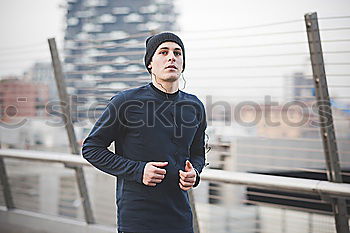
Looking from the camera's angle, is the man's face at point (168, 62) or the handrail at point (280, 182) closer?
the man's face at point (168, 62)

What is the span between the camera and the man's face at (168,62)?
1.73 meters

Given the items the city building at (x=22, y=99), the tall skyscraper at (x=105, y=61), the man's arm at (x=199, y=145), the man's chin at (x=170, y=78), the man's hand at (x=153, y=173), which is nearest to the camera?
the man's hand at (x=153, y=173)

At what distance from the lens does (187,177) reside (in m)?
1.67

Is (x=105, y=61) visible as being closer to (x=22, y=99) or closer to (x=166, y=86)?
(x=22, y=99)

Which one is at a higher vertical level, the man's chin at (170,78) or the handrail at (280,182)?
the man's chin at (170,78)

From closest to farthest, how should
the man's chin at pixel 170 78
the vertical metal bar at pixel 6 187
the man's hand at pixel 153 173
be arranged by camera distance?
the man's hand at pixel 153 173 < the man's chin at pixel 170 78 < the vertical metal bar at pixel 6 187

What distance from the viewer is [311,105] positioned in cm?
264

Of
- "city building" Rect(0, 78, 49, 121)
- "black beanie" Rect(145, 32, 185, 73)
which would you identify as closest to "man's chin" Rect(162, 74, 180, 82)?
"black beanie" Rect(145, 32, 185, 73)

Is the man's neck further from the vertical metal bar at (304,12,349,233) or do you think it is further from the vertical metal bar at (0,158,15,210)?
the vertical metal bar at (0,158,15,210)

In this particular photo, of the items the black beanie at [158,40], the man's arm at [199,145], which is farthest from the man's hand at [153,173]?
the black beanie at [158,40]

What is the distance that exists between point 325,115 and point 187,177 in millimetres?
1060

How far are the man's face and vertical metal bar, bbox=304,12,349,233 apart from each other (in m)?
0.91

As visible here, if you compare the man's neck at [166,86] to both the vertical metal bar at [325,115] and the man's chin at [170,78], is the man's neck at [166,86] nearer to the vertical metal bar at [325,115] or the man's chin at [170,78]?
the man's chin at [170,78]

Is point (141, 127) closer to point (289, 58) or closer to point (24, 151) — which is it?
point (289, 58)
